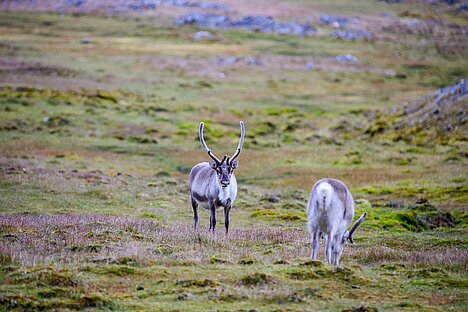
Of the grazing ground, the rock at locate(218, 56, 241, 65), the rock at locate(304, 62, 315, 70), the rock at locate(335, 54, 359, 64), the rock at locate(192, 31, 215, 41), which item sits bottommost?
the grazing ground

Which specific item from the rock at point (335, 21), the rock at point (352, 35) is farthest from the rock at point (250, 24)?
the rock at point (335, 21)

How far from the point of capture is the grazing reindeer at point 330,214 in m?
14.6

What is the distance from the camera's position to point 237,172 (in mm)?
38062

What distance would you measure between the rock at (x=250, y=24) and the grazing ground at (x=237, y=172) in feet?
78.6

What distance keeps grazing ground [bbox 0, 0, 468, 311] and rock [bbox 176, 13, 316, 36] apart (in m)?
24.0

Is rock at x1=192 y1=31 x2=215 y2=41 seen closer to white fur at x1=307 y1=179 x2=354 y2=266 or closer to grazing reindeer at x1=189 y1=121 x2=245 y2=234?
grazing reindeer at x1=189 y1=121 x2=245 y2=234

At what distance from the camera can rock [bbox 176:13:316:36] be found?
139625mm

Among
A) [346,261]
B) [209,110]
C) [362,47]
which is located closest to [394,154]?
[209,110]

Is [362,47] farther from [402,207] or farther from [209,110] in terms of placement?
[402,207]

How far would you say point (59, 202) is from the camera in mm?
25812

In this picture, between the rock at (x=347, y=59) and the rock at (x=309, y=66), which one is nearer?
the rock at (x=309, y=66)

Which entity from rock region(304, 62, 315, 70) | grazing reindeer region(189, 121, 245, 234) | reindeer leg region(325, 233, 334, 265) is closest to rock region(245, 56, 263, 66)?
rock region(304, 62, 315, 70)

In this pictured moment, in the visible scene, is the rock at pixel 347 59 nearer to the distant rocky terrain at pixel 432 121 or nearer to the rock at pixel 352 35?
the rock at pixel 352 35

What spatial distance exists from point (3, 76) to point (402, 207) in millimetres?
50880
